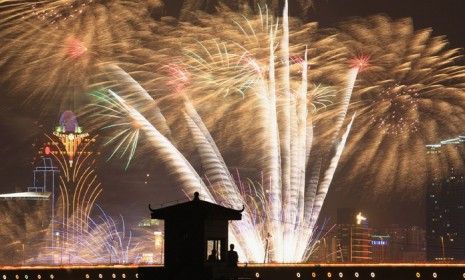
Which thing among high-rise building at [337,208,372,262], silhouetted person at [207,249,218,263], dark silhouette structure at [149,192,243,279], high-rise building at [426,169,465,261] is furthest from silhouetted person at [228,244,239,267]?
high-rise building at [426,169,465,261]

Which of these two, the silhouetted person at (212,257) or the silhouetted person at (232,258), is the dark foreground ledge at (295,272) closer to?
the silhouetted person at (212,257)

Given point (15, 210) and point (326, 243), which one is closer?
point (326, 243)

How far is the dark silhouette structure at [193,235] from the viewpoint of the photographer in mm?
33781

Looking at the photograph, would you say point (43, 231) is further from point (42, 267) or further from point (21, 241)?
point (42, 267)

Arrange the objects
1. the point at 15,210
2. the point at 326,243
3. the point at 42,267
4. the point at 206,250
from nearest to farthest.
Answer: the point at 206,250 → the point at 42,267 → the point at 326,243 → the point at 15,210

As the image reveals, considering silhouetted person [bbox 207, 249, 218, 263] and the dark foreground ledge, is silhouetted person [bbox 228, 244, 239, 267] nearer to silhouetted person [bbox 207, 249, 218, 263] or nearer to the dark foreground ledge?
silhouetted person [bbox 207, 249, 218, 263]

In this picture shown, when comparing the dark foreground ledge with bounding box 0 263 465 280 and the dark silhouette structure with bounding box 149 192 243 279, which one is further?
the dark foreground ledge with bounding box 0 263 465 280

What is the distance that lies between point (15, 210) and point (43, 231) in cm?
987

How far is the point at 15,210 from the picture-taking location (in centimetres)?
15838

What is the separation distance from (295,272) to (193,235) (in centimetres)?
1786

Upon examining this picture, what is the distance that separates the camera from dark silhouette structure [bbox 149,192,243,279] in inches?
1330

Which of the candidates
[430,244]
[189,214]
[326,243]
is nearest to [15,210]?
[326,243]

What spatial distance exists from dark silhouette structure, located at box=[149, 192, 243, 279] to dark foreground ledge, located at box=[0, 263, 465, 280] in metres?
7.54

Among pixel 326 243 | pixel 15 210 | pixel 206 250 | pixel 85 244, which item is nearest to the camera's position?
pixel 206 250
